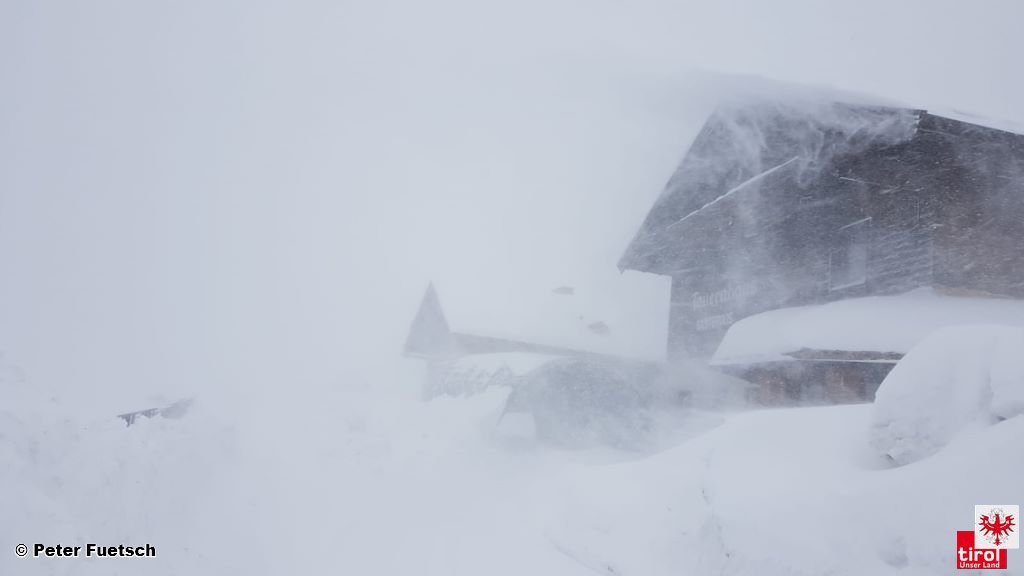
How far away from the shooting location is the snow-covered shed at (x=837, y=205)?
6297mm

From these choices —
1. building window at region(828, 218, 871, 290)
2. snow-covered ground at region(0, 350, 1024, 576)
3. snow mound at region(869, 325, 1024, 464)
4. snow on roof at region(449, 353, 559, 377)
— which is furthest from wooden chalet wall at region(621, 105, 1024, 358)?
snow mound at region(869, 325, 1024, 464)

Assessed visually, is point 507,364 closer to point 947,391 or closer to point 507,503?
point 507,503

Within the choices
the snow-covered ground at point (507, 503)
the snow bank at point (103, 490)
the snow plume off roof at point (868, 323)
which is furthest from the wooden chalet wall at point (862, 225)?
the snow bank at point (103, 490)

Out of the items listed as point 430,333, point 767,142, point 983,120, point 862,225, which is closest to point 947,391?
point 983,120

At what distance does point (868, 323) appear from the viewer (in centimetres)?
640

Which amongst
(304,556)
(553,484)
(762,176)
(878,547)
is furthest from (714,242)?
(878,547)

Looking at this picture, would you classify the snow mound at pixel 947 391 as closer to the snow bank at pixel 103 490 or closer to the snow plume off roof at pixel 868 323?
the snow bank at pixel 103 490

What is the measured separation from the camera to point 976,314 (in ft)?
19.4

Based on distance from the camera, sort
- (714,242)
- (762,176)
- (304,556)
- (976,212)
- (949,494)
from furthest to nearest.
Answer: (714,242) → (762,176) → (976,212) → (304,556) → (949,494)

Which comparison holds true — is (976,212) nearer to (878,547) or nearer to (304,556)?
(878,547)

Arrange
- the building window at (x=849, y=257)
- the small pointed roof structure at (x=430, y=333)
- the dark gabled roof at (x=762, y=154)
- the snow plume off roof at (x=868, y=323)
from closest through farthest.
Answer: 1. the snow plume off roof at (x=868, y=323)
2. the dark gabled roof at (x=762, y=154)
3. the building window at (x=849, y=257)
4. the small pointed roof structure at (x=430, y=333)

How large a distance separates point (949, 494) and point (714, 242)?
352 inches

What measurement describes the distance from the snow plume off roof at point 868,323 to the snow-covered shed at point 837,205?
19cm

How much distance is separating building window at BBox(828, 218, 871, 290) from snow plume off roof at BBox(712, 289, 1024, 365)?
31 centimetres
